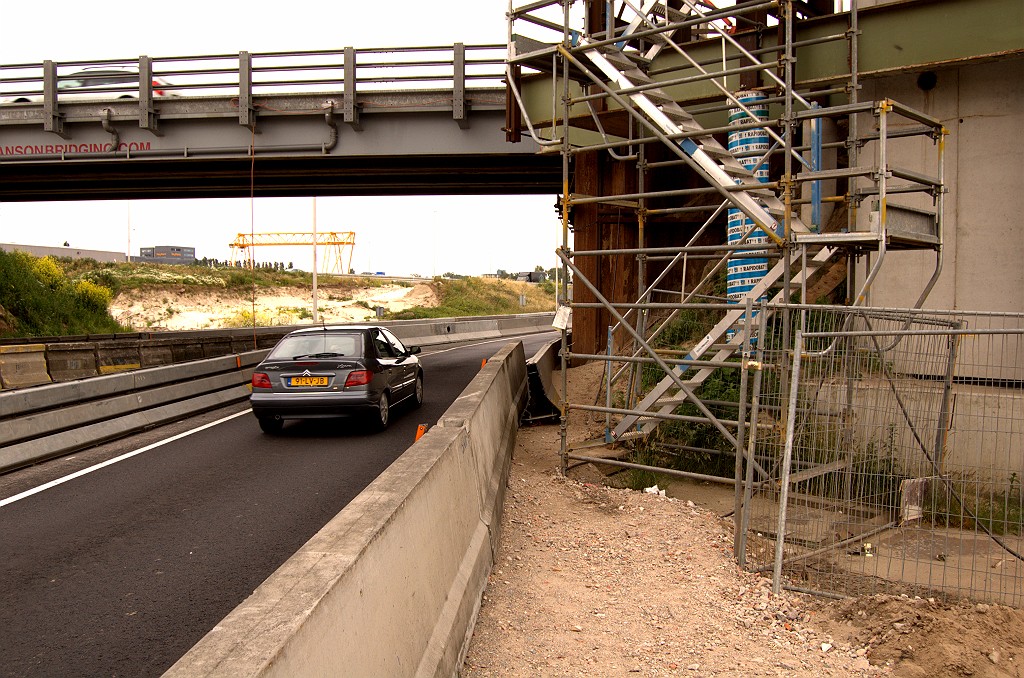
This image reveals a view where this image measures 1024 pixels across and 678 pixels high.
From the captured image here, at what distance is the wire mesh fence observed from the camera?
5855 millimetres

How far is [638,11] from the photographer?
383 inches

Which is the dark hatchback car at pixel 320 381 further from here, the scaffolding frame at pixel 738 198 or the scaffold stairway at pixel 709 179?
→ the scaffold stairway at pixel 709 179

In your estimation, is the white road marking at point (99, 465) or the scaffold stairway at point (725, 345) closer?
the scaffold stairway at point (725, 345)

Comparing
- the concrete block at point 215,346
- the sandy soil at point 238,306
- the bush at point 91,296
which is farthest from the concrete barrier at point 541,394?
the sandy soil at point 238,306

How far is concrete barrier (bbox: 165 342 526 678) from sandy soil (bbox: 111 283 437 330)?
2015 inches

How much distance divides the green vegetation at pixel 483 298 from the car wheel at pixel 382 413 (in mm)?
53847

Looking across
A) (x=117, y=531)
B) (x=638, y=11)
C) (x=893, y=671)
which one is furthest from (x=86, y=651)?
(x=638, y=11)

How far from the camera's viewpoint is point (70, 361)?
16.5 metres

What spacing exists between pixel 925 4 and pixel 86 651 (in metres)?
11.1

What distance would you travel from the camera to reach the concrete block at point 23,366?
47.9 feet

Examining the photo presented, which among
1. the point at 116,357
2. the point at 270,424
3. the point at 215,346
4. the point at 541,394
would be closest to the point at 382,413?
the point at 270,424

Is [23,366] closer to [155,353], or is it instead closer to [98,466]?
[155,353]

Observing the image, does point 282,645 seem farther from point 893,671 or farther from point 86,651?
point 893,671

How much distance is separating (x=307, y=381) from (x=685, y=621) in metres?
7.65
